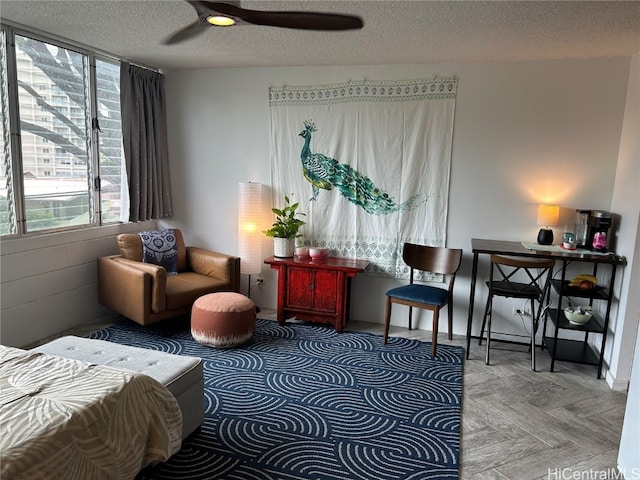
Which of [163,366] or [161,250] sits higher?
[161,250]

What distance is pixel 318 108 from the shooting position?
4.35 metres

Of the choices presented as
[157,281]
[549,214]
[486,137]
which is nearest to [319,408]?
[157,281]

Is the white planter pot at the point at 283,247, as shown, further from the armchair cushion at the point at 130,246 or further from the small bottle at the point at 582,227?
the small bottle at the point at 582,227

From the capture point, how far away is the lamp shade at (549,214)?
145 inches

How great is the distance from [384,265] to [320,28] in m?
2.43

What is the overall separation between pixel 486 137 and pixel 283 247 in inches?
82.0

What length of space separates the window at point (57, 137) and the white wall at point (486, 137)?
86cm

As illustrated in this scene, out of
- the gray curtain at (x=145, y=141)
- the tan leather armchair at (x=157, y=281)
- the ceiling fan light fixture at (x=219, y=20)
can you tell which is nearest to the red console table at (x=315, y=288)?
the tan leather armchair at (x=157, y=281)

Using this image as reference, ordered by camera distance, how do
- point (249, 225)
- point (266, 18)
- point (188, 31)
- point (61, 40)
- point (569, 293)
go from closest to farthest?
point (266, 18) → point (188, 31) → point (569, 293) → point (61, 40) → point (249, 225)

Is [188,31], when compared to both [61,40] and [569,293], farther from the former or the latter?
[569,293]

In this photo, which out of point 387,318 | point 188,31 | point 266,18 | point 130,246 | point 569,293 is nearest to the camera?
point 266,18

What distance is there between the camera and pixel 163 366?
2.34m

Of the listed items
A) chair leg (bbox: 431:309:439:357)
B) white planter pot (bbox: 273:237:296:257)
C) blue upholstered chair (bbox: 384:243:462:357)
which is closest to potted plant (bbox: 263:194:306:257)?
white planter pot (bbox: 273:237:296:257)

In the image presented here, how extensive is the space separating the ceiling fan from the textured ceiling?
358 mm
